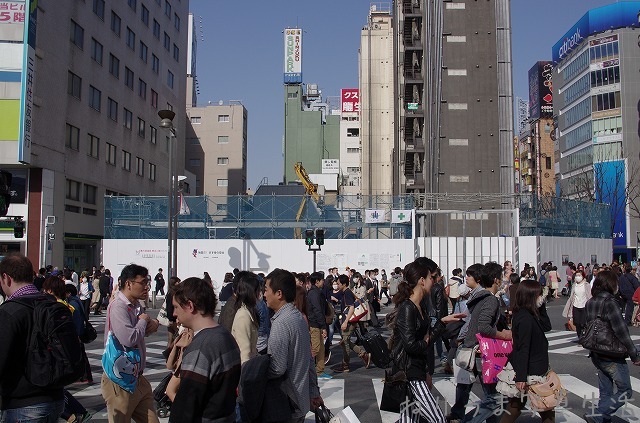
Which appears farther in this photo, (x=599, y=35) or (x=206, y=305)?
(x=599, y=35)

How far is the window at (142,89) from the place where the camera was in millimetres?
47656

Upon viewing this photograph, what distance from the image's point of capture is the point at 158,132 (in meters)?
52.2

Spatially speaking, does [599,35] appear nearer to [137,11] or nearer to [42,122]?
[137,11]

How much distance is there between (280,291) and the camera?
4.98 meters

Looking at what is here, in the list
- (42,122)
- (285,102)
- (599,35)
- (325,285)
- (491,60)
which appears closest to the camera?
(325,285)

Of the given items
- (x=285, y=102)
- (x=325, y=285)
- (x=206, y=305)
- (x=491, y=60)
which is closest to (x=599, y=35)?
(x=491, y=60)

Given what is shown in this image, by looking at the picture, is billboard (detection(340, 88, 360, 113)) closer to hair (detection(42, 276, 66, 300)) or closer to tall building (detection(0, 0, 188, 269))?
tall building (detection(0, 0, 188, 269))

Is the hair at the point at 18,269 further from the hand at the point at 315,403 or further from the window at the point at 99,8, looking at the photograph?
the window at the point at 99,8

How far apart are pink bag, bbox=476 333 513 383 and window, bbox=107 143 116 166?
126 ft

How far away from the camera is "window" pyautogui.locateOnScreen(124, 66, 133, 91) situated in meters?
44.8

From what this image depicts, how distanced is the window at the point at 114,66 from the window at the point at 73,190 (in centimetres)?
912

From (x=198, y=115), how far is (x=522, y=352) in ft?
278

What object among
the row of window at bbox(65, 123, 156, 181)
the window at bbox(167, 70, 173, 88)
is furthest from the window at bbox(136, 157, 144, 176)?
the window at bbox(167, 70, 173, 88)

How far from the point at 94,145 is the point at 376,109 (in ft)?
138
